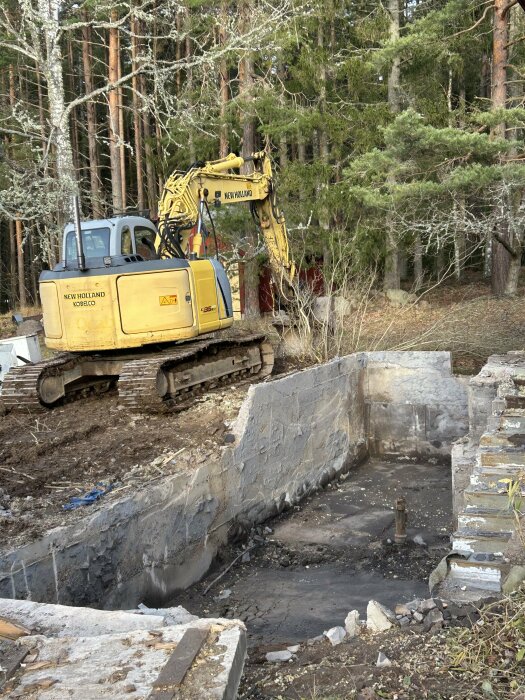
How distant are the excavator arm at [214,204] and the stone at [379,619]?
23.5 feet

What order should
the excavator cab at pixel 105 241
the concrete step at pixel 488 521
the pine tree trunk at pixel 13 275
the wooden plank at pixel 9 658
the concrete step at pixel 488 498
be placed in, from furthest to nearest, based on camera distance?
the pine tree trunk at pixel 13 275, the excavator cab at pixel 105 241, the concrete step at pixel 488 498, the concrete step at pixel 488 521, the wooden plank at pixel 9 658

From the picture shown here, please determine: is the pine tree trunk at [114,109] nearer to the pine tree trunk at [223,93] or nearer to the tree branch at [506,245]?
the pine tree trunk at [223,93]

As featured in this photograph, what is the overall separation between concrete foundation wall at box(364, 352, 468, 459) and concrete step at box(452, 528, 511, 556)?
7855 mm

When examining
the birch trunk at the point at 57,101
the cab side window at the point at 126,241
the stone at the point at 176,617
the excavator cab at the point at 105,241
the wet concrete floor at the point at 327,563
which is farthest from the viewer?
the birch trunk at the point at 57,101

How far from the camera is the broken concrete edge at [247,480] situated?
5.75m

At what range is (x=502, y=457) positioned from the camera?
6.07 metres

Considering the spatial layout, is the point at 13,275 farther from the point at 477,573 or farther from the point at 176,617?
the point at 477,573

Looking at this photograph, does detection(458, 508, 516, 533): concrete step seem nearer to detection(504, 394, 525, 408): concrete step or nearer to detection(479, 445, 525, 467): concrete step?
detection(479, 445, 525, 467): concrete step

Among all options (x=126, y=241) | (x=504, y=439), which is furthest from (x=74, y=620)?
(x=126, y=241)

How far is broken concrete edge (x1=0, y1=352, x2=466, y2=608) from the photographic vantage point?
226 inches

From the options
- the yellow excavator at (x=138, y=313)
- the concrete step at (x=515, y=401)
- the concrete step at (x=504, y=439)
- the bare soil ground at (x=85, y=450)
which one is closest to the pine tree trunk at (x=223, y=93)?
the yellow excavator at (x=138, y=313)

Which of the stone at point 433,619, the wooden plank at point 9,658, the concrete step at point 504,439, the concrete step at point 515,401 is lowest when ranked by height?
the stone at point 433,619

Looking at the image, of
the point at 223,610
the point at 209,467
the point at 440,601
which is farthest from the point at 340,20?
the point at 440,601

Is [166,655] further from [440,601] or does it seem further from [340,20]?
[340,20]
